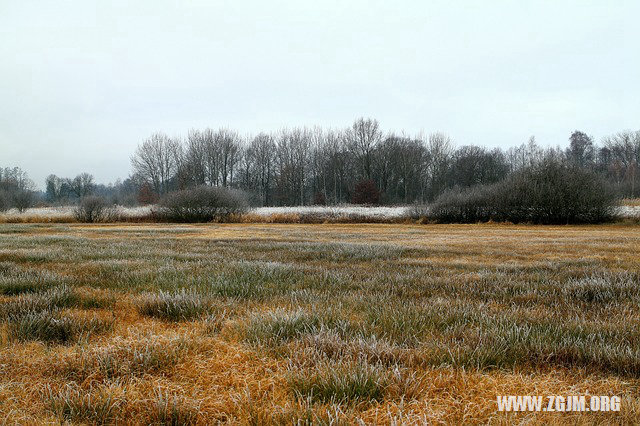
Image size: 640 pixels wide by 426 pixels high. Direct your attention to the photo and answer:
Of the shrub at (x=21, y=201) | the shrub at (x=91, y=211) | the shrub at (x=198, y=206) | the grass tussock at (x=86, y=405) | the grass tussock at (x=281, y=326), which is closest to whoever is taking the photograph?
the grass tussock at (x=86, y=405)

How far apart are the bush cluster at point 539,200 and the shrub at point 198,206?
2065 cm

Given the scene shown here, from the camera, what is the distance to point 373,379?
6.14 feet

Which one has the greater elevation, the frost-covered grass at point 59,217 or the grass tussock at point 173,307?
the frost-covered grass at point 59,217

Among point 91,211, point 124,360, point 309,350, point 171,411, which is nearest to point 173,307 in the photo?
point 124,360

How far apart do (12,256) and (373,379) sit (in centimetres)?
788

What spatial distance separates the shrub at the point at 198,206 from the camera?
36.4 metres

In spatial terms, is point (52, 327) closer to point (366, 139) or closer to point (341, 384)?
point (341, 384)

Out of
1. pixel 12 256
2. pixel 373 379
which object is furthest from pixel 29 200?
pixel 373 379

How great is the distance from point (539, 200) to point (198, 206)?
3179 centimetres

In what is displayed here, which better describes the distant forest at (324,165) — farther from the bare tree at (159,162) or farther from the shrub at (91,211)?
the shrub at (91,211)

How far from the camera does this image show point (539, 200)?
31016mm

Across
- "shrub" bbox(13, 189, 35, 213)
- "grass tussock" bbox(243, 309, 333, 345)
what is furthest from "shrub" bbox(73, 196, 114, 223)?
"grass tussock" bbox(243, 309, 333, 345)

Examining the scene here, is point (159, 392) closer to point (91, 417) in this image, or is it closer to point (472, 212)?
point (91, 417)

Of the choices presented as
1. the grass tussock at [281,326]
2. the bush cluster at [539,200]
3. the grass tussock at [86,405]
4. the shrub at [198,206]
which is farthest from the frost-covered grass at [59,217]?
the grass tussock at [86,405]
